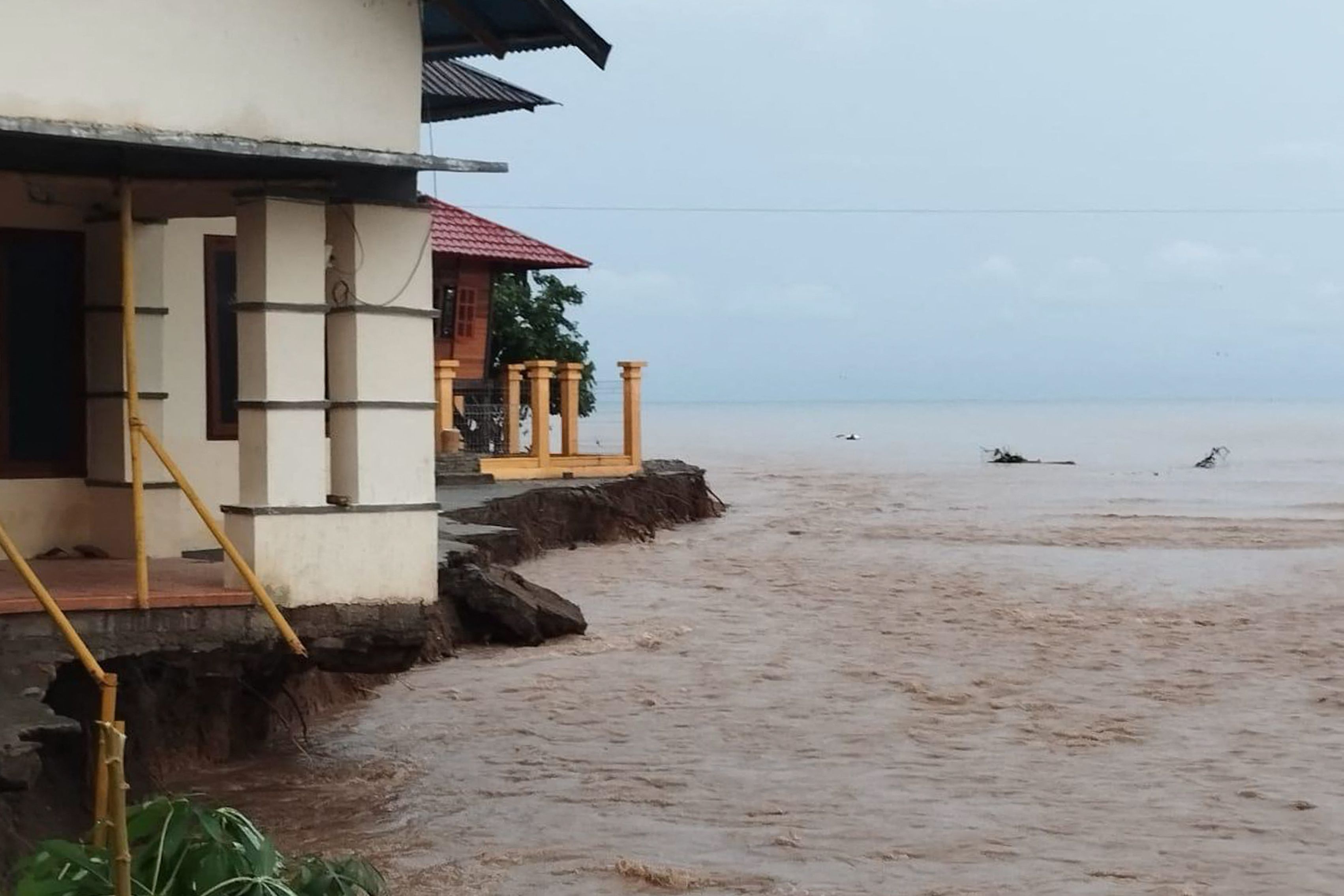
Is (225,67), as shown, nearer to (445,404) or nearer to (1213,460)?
(445,404)

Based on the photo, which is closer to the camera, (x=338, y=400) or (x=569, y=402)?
(x=338, y=400)

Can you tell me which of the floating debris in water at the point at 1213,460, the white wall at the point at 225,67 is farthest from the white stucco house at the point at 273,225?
the floating debris in water at the point at 1213,460

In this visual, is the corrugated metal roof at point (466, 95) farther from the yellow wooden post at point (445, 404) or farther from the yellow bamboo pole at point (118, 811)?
the yellow bamboo pole at point (118, 811)

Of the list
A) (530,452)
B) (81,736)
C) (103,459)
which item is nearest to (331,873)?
(81,736)

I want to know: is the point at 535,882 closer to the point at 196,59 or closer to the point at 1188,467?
the point at 196,59

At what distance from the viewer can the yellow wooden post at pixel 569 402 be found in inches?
1050

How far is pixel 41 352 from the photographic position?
10648mm

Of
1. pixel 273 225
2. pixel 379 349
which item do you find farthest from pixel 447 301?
pixel 273 225

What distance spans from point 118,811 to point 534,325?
28359 millimetres

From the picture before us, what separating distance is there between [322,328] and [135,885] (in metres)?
4.17

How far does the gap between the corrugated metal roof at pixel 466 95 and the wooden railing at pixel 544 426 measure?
15.8ft

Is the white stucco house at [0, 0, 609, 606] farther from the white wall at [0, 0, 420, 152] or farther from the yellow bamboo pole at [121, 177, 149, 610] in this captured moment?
the yellow bamboo pole at [121, 177, 149, 610]

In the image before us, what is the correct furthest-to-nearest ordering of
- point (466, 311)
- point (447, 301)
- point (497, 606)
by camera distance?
Answer: 1. point (466, 311)
2. point (447, 301)
3. point (497, 606)

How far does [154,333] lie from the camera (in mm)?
11047
